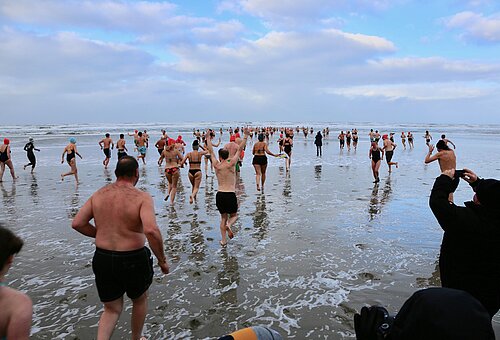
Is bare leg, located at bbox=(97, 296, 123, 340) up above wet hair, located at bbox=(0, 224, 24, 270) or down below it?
below

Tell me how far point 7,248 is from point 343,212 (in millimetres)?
8118

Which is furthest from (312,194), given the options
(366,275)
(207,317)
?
(207,317)

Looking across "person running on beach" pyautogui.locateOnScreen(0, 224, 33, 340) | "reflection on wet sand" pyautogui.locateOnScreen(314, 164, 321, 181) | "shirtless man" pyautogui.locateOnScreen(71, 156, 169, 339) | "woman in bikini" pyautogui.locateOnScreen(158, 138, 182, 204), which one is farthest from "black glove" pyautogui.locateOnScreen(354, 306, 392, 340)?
"reflection on wet sand" pyautogui.locateOnScreen(314, 164, 321, 181)

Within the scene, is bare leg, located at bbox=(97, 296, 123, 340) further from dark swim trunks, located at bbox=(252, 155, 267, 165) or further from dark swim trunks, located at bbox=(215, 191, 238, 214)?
dark swim trunks, located at bbox=(252, 155, 267, 165)

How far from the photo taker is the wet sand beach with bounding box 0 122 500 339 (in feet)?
13.0

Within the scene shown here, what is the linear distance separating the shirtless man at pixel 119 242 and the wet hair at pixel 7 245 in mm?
1274

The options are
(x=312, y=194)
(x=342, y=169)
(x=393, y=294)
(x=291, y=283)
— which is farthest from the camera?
(x=342, y=169)

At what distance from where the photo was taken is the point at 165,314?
4.07 meters

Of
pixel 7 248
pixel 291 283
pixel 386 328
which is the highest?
pixel 7 248

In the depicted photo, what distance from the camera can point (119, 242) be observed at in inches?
122

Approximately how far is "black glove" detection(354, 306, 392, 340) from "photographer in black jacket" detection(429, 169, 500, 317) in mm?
1221

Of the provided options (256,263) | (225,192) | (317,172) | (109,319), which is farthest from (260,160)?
(109,319)

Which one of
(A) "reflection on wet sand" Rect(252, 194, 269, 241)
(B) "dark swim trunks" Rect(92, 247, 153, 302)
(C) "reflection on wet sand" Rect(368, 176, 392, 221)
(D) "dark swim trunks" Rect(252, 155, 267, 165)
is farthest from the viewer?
(D) "dark swim trunks" Rect(252, 155, 267, 165)

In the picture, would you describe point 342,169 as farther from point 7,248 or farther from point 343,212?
point 7,248
